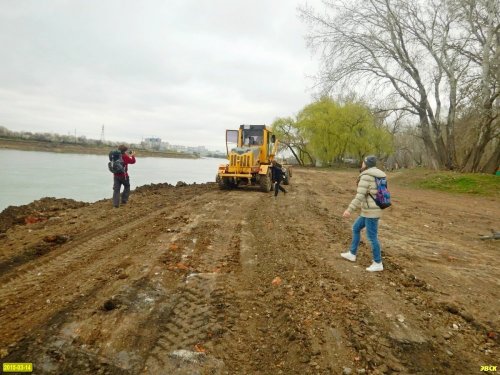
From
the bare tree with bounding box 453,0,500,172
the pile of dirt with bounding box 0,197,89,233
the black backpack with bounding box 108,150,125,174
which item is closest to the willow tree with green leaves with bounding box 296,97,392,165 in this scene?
the bare tree with bounding box 453,0,500,172

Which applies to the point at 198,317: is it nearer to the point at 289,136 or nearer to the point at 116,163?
the point at 116,163

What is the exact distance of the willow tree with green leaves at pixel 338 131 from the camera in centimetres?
4166

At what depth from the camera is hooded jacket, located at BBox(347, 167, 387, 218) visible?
483 centimetres

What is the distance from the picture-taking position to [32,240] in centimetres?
640

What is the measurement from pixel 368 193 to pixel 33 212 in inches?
374

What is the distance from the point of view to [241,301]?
3867 millimetres

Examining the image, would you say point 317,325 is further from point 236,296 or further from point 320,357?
point 236,296

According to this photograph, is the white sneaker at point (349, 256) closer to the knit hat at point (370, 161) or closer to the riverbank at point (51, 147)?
the knit hat at point (370, 161)

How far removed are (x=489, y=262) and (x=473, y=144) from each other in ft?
56.0

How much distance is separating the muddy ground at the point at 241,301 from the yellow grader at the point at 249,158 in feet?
21.1

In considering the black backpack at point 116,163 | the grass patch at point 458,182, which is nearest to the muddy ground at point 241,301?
the black backpack at point 116,163

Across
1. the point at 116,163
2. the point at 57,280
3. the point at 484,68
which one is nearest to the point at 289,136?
the point at 484,68

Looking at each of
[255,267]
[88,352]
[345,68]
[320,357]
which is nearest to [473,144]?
[345,68]

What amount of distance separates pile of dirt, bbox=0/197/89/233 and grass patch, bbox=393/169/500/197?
1663 centimetres
